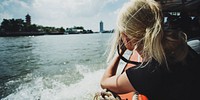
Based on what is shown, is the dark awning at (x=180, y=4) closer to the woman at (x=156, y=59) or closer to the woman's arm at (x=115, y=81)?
the woman's arm at (x=115, y=81)

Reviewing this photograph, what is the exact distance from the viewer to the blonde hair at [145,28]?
4.67 ft

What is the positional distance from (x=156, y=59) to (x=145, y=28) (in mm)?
218

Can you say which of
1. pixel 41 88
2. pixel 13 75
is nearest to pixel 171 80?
pixel 41 88

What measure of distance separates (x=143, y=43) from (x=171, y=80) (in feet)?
0.98

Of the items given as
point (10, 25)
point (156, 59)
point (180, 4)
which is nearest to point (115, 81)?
point (156, 59)

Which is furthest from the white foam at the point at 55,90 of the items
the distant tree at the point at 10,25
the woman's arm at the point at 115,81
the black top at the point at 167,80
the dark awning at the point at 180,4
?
the distant tree at the point at 10,25

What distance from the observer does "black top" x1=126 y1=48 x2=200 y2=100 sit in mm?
1399

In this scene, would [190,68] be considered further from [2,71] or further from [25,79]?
[2,71]

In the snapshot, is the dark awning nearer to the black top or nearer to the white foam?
the white foam

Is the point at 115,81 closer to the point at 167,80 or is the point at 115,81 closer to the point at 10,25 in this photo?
the point at 167,80

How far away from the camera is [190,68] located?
1.45 metres

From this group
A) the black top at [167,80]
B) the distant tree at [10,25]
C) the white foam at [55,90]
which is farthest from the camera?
the distant tree at [10,25]

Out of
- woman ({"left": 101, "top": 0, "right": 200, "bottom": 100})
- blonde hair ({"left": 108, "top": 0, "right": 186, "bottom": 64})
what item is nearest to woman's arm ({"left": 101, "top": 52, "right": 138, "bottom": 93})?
woman ({"left": 101, "top": 0, "right": 200, "bottom": 100})

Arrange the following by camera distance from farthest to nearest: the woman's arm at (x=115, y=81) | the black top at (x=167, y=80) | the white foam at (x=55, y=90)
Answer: the white foam at (x=55, y=90) < the woman's arm at (x=115, y=81) < the black top at (x=167, y=80)
